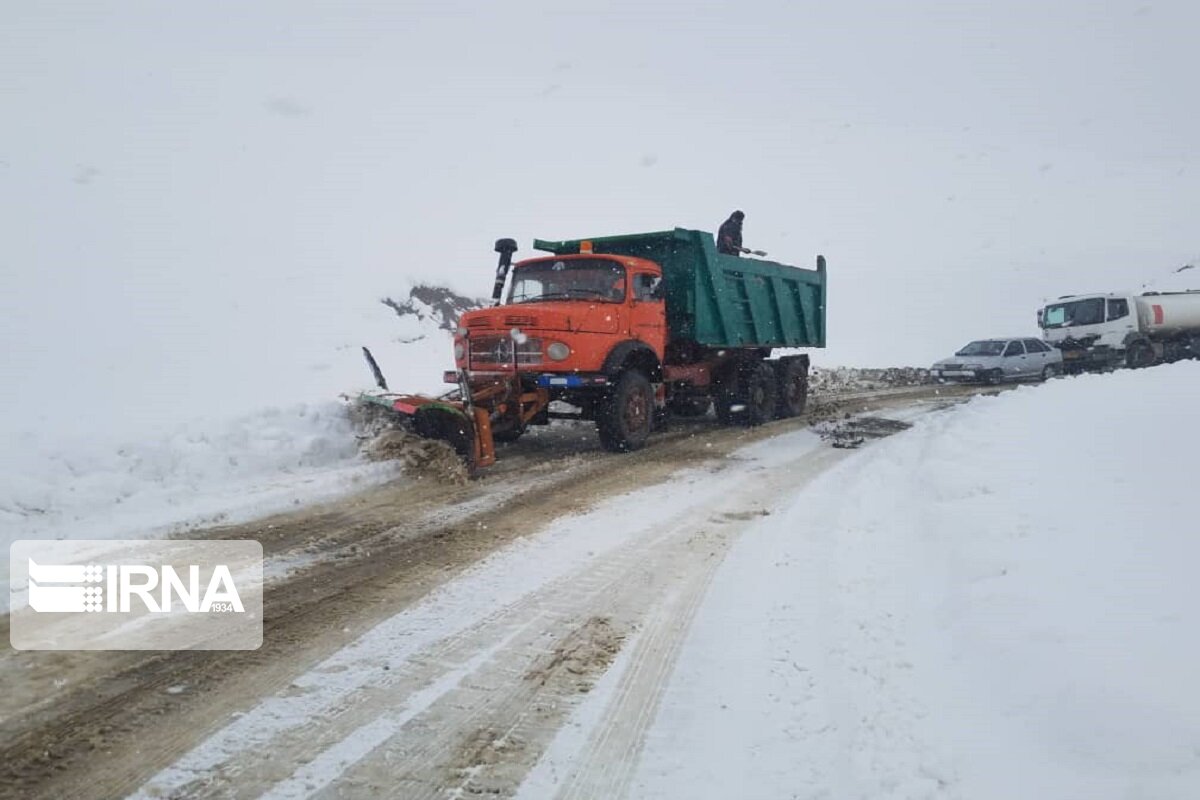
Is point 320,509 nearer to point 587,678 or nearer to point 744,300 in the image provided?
point 587,678

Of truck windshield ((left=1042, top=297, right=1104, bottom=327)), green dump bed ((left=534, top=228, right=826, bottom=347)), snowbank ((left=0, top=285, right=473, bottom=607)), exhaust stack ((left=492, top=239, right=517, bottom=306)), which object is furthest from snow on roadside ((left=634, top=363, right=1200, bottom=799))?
truck windshield ((left=1042, top=297, right=1104, bottom=327))

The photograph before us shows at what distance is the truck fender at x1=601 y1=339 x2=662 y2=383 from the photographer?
9438 mm

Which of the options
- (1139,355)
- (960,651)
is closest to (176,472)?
(960,651)

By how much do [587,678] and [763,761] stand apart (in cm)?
99

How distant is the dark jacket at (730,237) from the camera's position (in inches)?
501

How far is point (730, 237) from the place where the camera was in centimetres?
1282

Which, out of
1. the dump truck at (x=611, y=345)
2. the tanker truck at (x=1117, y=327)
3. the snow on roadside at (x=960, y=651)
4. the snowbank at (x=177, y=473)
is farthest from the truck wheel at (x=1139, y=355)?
the snowbank at (x=177, y=473)

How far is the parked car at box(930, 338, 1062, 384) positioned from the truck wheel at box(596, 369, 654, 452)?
47.6ft

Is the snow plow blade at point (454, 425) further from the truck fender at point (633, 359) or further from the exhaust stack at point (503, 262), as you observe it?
the exhaust stack at point (503, 262)

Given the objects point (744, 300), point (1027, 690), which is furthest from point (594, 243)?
point (1027, 690)

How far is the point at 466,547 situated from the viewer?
5477 mm

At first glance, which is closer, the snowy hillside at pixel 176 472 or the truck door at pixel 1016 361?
the snowy hillside at pixel 176 472

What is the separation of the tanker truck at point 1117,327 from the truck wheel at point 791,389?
11894mm

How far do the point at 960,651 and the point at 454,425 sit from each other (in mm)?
6110
